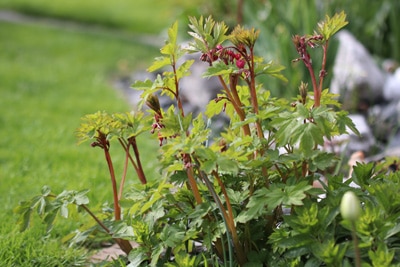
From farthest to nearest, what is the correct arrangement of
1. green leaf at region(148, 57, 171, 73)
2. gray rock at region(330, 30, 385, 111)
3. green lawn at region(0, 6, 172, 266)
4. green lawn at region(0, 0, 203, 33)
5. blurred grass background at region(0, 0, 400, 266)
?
green lawn at region(0, 0, 203, 33) < gray rock at region(330, 30, 385, 111) < blurred grass background at region(0, 0, 400, 266) < green lawn at region(0, 6, 172, 266) < green leaf at region(148, 57, 171, 73)

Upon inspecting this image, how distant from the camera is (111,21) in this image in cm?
1174

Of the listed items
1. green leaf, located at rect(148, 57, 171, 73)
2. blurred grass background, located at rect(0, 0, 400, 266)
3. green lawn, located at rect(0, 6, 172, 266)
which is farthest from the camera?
blurred grass background, located at rect(0, 0, 400, 266)

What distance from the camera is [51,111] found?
19.7 ft

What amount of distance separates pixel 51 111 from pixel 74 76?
1643mm

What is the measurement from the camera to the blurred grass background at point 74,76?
3.57 metres

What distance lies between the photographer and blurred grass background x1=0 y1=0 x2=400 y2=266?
3.57m

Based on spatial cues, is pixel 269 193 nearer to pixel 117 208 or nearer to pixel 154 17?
pixel 117 208

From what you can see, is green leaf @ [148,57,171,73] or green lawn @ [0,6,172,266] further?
green lawn @ [0,6,172,266]

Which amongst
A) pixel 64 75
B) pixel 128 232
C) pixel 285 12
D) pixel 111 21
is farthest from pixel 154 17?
pixel 128 232

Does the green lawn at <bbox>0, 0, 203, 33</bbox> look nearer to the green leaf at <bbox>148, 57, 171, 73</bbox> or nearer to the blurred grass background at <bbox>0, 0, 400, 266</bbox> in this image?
the blurred grass background at <bbox>0, 0, 400, 266</bbox>

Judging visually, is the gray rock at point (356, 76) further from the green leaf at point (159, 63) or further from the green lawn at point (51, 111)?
the green leaf at point (159, 63)

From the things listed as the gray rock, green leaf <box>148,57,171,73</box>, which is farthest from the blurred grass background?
green leaf <box>148,57,171,73</box>

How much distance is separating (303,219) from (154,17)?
35.0ft

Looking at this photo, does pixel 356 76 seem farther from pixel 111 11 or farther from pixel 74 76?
pixel 111 11
